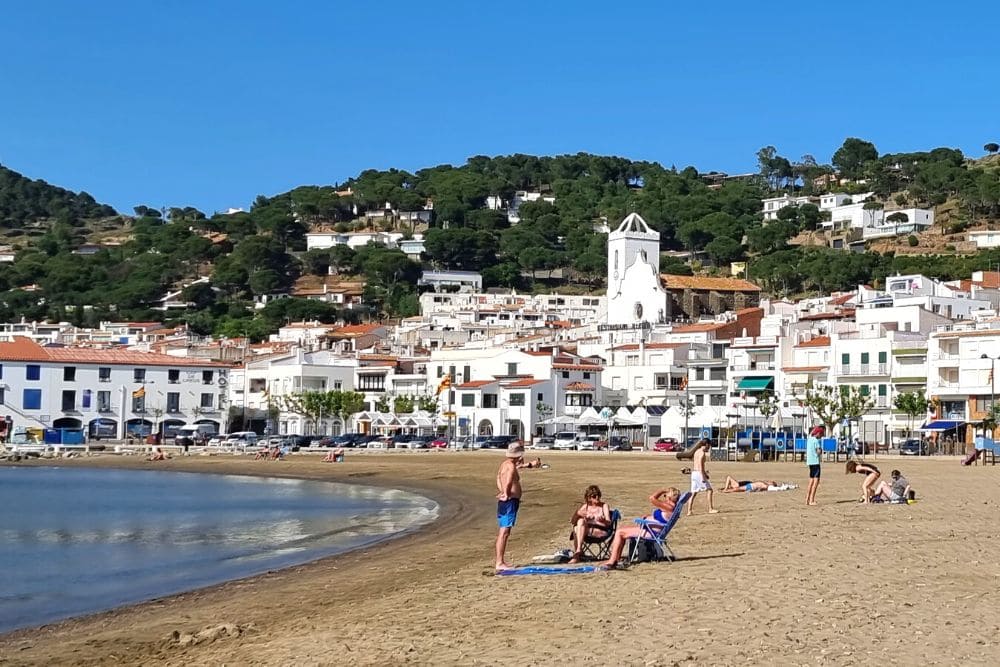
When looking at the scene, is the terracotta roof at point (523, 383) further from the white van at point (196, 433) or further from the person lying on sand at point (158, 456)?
the person lying on sand at point (158, 456)

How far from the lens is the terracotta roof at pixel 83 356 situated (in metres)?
76.2

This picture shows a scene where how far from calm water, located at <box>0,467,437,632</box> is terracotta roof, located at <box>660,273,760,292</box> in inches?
2678

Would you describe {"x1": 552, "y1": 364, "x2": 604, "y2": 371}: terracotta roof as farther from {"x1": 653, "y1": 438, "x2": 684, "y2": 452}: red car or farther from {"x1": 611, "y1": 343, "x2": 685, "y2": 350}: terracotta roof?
{"x1": 653, "y1": 438, "x2": 684, "y2": 452}: red car

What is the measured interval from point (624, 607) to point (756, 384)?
60.9 metres

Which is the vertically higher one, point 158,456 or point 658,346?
point 658,346

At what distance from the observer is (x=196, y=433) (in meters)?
79.1

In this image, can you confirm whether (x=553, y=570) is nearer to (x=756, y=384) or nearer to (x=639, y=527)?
(x=639, y=527)

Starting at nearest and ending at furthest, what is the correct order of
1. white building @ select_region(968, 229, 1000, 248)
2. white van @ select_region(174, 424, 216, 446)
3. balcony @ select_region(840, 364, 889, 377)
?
balcony @ select_region(840, 364, 889, 377), white van @ select_region(174, 424, 216, 446), white building @ select_region(968, 229, 1000, 248)

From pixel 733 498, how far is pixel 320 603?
43.6ft

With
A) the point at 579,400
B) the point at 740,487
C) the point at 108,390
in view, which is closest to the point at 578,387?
the point at 579,400

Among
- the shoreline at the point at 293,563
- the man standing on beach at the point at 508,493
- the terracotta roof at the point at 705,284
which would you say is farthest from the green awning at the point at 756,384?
the man standing on beach at the point at 508,493

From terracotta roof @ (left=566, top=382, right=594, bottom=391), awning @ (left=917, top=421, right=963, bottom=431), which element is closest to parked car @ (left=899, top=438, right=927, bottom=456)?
awning @ (left=917, top=421, right=963, bottom=431)

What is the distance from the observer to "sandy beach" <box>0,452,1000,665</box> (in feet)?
32.2

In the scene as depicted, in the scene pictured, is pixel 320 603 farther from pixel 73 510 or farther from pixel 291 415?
pixel 291 415
